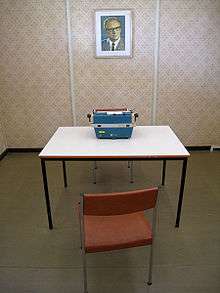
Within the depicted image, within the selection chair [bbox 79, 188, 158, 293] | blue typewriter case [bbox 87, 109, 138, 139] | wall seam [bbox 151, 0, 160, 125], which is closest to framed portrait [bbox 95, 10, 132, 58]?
wall seam [bbox 151, 0, 160, 125]

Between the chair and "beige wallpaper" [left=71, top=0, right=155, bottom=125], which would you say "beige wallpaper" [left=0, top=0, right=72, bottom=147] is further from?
the chair

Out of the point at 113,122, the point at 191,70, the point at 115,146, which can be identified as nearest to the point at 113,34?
the point at 191,70

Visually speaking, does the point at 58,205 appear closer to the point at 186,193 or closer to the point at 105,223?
the point at 105,223

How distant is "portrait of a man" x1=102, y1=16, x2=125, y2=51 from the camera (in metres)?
3.27

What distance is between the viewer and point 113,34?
3.33 metres

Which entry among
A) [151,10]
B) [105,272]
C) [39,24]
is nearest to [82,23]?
[39,24]

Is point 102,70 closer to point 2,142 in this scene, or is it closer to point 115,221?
point 2,142

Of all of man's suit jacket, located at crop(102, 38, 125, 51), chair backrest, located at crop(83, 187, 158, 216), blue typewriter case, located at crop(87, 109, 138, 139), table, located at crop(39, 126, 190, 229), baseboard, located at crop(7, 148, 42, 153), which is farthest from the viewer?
baseboard, located at crop(7, 148, 42, 153)

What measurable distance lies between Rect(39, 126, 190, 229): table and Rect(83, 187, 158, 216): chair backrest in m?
0.64

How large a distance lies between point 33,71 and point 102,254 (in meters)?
2.59

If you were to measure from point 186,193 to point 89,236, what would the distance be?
1583mm

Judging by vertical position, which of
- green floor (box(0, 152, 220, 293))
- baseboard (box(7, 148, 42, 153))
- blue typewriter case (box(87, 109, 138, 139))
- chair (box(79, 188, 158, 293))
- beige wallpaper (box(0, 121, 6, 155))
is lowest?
green floor (box(0, 152, 220, 293))

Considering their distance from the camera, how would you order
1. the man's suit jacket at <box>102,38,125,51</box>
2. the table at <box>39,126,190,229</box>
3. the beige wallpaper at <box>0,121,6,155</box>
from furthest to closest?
the beige wallpaper at <box>0,121,6,155</box>, the man's suit jacket at <box>102,38,125,51</box>, the table at <box>39,126,190,229</box>

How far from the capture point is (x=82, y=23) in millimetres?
3303
